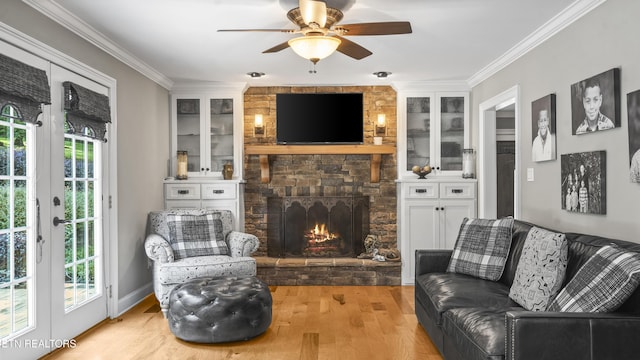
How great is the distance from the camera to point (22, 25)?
121 inches

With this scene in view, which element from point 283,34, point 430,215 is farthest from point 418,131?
point 283,34

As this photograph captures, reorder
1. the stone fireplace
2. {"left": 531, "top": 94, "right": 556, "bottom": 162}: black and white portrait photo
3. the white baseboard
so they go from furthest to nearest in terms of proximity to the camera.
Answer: the stone fireplace, the white baseboard, {"left": 531, "top": 94, "right": 556, "bottom": 162}: black and white portrait photo

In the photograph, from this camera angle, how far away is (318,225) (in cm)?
623

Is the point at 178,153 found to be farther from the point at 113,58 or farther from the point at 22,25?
the point at 22,25

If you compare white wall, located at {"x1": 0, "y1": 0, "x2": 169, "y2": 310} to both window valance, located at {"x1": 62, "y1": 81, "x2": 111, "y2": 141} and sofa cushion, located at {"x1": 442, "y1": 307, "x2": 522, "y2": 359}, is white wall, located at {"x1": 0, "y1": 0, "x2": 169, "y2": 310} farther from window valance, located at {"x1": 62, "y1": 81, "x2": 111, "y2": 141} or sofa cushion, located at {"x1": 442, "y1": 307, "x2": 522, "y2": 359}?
sofa cushion, located at {"x1": 442, "y1": 307, "x2": 522, "y2": 359}

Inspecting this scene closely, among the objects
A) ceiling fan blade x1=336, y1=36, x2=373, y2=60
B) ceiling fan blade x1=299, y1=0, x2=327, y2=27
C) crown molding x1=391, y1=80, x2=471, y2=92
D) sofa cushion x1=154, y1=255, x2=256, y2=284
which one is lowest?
sofa cushion x1=154, y1=255, x2=256, y2=284

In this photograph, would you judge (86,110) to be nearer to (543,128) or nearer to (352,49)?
(352,49)

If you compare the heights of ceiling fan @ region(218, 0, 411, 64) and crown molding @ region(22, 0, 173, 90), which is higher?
crown molding @ region(22, 0, 173, 90)

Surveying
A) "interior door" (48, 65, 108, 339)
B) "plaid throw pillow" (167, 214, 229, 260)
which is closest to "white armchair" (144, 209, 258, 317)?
"plaid throw pillow" (167, 214, 229, 260)

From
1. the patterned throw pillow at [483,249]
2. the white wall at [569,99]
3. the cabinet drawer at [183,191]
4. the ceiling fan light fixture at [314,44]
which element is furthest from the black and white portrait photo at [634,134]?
the cabinet drawer at [183,191]

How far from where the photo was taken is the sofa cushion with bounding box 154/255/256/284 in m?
4.35

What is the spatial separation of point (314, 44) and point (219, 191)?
323 centimetres

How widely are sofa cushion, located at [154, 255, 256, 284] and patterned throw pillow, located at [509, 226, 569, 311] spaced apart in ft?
7.82

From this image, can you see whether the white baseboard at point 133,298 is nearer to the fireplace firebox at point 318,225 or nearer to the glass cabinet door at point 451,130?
the fireplace firebox at point 318,225
